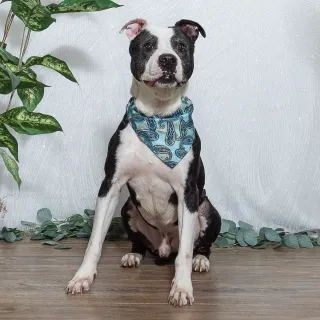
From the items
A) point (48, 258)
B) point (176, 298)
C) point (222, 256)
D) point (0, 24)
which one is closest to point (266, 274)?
point (222, 256)

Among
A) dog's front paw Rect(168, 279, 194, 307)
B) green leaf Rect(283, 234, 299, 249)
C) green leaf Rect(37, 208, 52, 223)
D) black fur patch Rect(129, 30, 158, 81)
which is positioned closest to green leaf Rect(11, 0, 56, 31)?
black fur patch Rect(129, 30, 158, 81)

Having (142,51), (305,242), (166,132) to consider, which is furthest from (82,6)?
(305,242)

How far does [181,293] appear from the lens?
9.50 ft

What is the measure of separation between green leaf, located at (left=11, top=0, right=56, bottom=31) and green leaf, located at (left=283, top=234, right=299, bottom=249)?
176 cm

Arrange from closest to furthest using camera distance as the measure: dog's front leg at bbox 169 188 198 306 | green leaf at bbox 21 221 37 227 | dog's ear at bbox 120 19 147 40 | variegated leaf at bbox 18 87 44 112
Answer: dog's front leg at bbox 169 188 198 306 < dog's ear at bbox 120 19 147 40 < variegated leaf at bbox 18 87 44 112 < green leaf at bbox 21 221 37 227

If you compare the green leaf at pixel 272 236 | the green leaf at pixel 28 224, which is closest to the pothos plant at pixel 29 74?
the green leaf at pixel 28 224

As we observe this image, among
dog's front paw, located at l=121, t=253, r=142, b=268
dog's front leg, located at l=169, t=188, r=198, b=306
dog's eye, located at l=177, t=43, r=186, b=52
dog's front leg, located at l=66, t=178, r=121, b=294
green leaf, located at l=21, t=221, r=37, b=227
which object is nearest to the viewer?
A: dog's front leg, located at l=169, t=188, r=198, b=306

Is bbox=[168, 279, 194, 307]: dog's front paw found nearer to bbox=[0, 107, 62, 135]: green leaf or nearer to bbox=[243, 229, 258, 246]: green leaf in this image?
bbox=[0, 107, 62, 135]: green leaf

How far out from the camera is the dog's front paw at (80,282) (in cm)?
299

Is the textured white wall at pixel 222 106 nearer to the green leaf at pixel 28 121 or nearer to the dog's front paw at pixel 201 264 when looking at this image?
the dog's front paw at pixel 201 264

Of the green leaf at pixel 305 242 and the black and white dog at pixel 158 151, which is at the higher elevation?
the black and white dog at pixel 158 151

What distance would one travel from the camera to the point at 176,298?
2.88 m

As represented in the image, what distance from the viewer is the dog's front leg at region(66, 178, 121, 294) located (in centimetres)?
301

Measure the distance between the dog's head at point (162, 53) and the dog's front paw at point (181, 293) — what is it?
78cm
